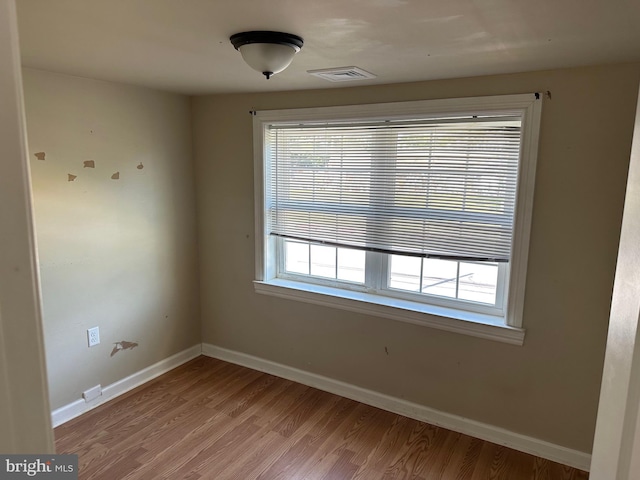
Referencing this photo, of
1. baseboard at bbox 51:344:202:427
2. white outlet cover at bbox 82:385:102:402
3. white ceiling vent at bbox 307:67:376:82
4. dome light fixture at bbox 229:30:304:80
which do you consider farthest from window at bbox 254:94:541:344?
white outlet cover at bbox 82:385:102:402

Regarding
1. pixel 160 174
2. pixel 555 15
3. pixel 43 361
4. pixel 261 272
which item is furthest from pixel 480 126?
pixel 43 361

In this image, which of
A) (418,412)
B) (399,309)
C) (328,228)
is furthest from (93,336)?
(418,412)

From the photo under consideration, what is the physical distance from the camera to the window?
7.95 feet

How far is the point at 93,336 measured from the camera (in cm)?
288

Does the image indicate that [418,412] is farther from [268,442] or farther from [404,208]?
[404,208]

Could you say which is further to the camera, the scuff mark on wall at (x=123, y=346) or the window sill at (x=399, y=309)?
the scuff mark on wall at (x=123, y=346)

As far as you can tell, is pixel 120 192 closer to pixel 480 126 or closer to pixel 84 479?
pixel 84 479

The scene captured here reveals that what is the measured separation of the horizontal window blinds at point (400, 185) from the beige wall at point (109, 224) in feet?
2.62

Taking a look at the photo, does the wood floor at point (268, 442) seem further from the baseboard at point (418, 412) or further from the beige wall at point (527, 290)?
the beige wall at point (527, 290)

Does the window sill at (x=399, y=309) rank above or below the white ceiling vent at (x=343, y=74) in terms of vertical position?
below

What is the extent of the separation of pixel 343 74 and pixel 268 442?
7.10 ft

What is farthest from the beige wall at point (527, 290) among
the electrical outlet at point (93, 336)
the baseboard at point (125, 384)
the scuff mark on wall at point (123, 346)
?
the electrical outlet at point (93, 336)

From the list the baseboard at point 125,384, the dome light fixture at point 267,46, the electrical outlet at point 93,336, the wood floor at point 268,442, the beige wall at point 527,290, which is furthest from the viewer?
the electrical outlet at point 93,336

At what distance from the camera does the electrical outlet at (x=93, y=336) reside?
9.36ft
